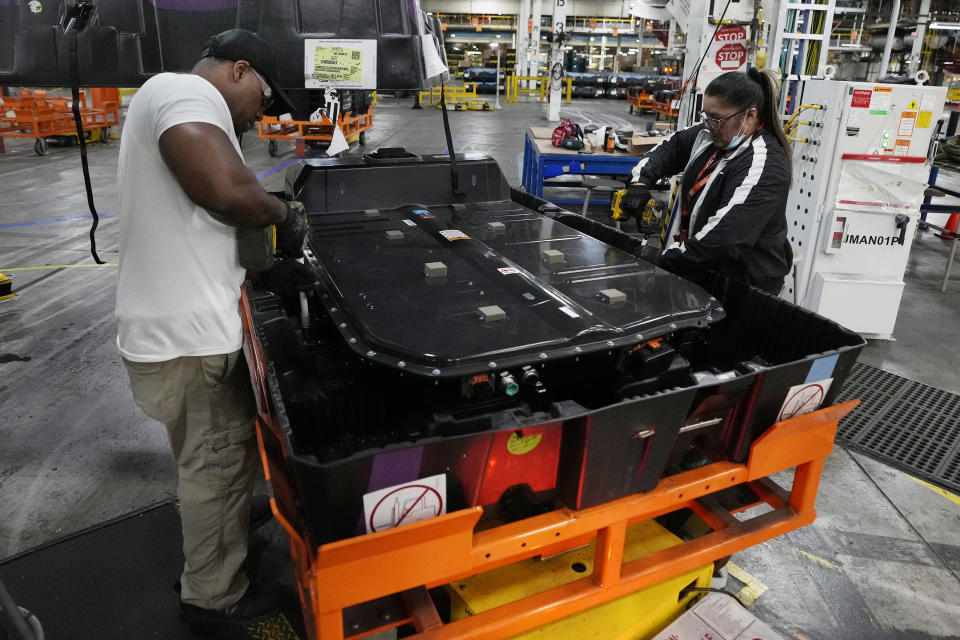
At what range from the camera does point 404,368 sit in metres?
1.60

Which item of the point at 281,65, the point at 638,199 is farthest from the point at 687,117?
the point at 281,65

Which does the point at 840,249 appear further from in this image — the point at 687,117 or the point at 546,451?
the point at 546,451

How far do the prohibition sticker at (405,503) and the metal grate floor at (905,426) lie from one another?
2695mm

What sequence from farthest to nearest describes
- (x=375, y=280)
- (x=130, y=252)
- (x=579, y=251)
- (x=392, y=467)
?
(x=579, y=251), (x=375, y=280), (x=130, y=252), (x=392, y=467)

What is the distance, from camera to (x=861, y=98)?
155 inches

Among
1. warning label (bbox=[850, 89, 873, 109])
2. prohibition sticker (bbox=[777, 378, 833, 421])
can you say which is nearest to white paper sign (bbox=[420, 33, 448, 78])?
prohibition sticker (bbox=[777, 378, 833, 421])

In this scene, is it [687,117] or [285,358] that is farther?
[687,117]

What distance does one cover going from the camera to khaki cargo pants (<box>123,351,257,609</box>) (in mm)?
1810

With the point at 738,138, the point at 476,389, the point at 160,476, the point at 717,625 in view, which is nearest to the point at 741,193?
the point at 738,138

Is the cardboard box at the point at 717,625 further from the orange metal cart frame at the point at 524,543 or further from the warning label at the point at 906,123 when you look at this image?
the warning label at the point at 906,123

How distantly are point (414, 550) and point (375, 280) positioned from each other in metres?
0.99

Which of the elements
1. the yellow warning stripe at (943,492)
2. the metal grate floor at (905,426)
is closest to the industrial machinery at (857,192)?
the metal grate floor at (905,426)

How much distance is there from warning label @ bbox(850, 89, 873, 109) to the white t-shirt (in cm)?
379

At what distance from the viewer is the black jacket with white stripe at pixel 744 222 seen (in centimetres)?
239
